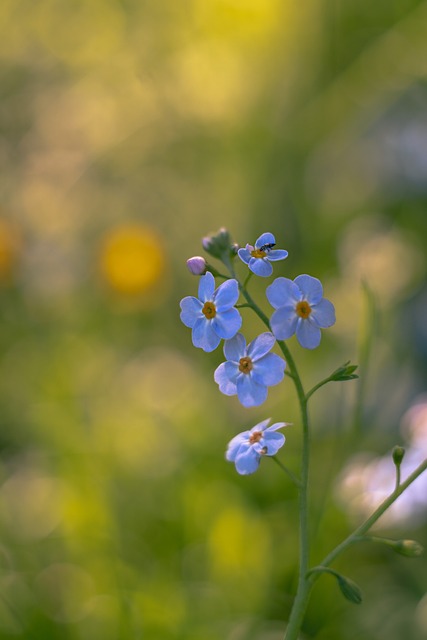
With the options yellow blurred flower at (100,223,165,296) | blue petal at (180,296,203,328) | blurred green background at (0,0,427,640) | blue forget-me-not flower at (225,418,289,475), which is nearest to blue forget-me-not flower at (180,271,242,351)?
blue petal at (180,296,203,328)

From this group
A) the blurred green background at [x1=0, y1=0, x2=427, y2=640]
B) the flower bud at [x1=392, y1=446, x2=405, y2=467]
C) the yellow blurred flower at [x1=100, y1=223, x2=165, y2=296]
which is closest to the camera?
the flower bud at [x1=392, y1=446, x2=405, y2=467]

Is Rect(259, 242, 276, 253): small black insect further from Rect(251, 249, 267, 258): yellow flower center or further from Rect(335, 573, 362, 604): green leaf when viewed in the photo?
Rect(335, 573, 362, 604): green leaf

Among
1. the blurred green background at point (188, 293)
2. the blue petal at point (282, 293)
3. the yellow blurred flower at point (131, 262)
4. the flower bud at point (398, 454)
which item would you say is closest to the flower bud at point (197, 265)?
the blue petal at point (282, 293)

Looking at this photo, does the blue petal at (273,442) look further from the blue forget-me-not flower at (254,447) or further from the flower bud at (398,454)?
the flower bud at (398,454)

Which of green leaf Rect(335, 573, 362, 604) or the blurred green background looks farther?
the blurred green background

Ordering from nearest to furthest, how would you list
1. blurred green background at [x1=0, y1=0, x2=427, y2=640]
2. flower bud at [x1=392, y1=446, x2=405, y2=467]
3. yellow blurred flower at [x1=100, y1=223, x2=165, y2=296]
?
flower bud at [x1=392, y1=446, x2=405, y2=467], blurred green background at [x1=0, y1=0, x2=427, y2=640], yellow blurred flower at [x1=100, y1=223, x2=165, y2=296]

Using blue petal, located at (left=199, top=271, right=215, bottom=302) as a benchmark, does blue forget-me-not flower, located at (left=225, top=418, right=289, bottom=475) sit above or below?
below

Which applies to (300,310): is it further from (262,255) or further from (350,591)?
(350,591)
